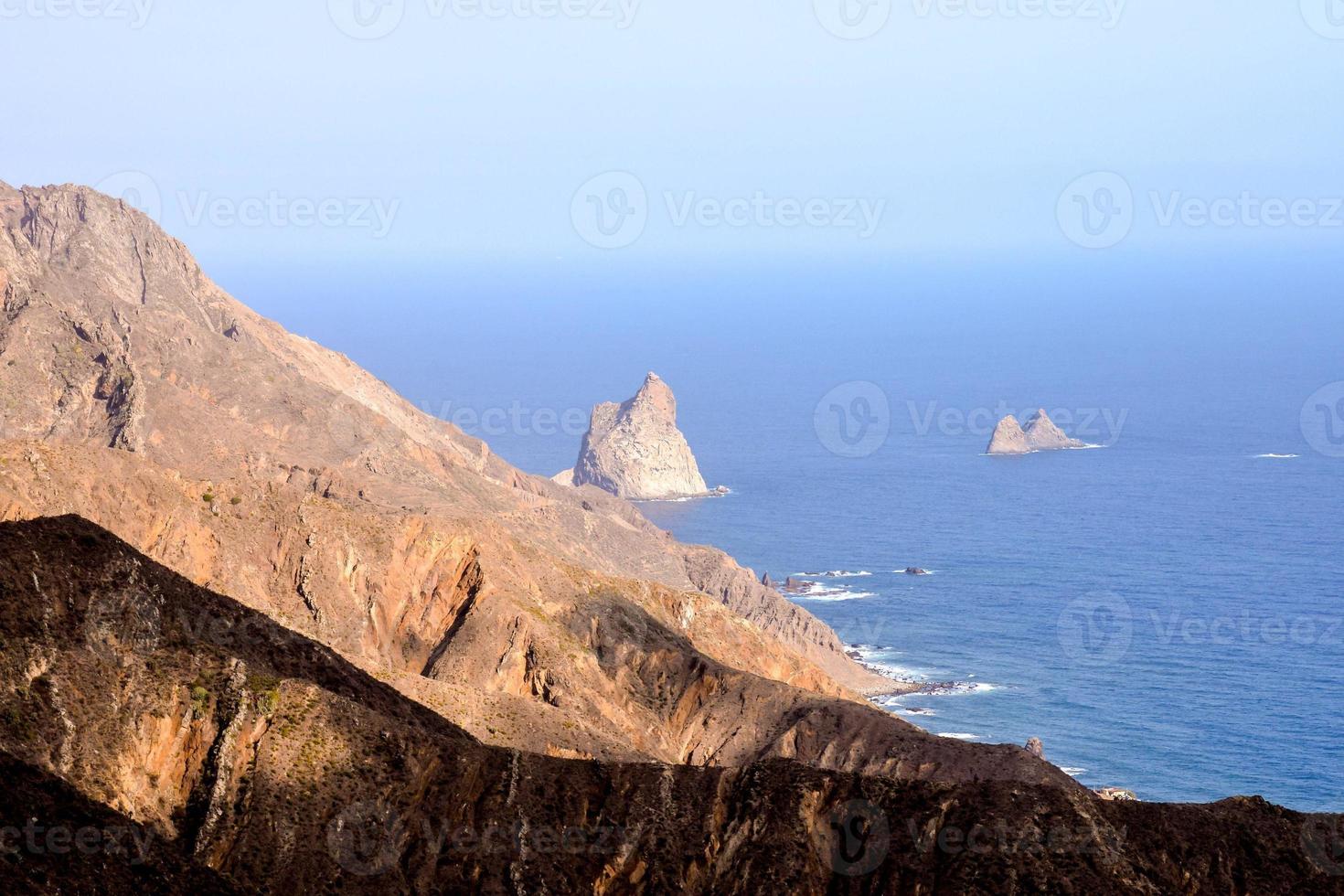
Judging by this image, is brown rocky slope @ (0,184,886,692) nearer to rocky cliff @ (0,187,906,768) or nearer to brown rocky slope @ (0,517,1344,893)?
rocky cliff @ (0,187,906,768)

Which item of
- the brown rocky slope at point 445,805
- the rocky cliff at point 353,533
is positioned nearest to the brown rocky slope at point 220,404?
the rocky cliff at point 353,533

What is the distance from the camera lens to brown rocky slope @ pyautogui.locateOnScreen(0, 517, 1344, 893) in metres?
52.2

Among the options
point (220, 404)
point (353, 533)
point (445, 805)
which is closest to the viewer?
point (445, 805)

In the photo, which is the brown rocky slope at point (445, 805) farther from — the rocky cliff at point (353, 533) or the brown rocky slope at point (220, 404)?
the brown rocky slope at point (220, 404)

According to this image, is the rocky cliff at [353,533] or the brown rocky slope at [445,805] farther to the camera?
the rocky cliff at [353,533]

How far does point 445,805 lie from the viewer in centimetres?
5516

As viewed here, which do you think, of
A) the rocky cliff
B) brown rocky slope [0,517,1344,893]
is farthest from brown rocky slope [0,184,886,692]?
brown rocky slope [0,517,1344,893]

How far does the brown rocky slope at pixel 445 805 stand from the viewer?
5216 centimetres

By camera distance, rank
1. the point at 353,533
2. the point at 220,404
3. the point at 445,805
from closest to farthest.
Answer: the point at 445,805 → the point at 353,533 → the point at 220,404

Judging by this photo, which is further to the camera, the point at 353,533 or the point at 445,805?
the point at 353,533

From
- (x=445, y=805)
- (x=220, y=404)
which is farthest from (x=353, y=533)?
(x=220, y=404)

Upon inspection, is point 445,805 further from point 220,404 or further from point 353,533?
point 220,404

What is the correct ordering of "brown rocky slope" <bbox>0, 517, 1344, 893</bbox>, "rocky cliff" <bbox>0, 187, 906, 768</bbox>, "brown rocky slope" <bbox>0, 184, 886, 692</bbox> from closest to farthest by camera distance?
1. "brown rocky slope" <bbox>0, 517, 1344, 893</bbox>
2. "rocky cliff" <bbox>0, 187, 906, 768</bbox>
3. "brown rocky slope" <bbox>0, 184, 886, 692</bbox>

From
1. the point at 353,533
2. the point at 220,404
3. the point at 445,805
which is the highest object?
the point at 220,404
